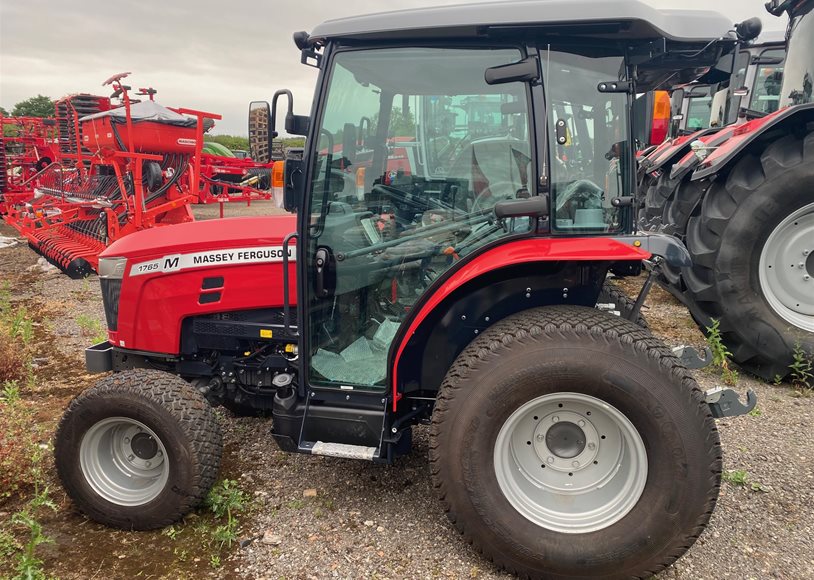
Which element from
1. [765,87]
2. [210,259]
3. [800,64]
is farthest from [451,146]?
[765,87]

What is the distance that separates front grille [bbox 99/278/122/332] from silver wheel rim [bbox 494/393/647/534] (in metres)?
1.96

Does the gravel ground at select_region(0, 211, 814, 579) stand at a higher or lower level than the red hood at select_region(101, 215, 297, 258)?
lower

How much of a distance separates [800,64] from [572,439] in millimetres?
4032

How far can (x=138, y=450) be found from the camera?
8.64ft

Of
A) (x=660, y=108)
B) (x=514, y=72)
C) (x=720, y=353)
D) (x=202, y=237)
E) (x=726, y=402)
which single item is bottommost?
(x=720, y=353)

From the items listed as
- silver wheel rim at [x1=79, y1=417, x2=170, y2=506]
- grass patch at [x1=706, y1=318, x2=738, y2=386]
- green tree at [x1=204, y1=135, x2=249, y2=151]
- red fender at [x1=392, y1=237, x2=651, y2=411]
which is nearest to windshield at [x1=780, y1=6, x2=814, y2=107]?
grass patch at [x1=706, y1=318, x2=738, y2=386]

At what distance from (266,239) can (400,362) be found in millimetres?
919

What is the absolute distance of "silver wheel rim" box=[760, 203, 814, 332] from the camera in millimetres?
3898

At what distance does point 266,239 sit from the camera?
9.28 ft

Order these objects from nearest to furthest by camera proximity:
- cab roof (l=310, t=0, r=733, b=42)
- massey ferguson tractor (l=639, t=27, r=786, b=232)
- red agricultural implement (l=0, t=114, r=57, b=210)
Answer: cab roof (l=310, t=0, r=733, b=42) → massey ferguson tractor (l=639, t=27, r=786, b=232) → red agricultural implement (l=0, t=114, r=57, b=210)

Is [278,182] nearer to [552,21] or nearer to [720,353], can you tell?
[552,21]

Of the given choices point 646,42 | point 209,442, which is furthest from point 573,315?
point 209,442

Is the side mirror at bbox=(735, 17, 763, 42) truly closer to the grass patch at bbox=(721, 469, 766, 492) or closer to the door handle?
the door handle

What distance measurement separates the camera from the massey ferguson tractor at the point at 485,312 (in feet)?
6.81
